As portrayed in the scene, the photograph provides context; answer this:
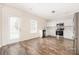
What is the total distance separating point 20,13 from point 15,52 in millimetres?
892

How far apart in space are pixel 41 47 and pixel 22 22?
2.43 ft

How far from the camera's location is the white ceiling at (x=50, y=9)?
7.01 feet

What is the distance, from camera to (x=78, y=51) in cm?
217

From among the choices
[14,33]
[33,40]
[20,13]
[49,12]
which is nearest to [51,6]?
[49,12]

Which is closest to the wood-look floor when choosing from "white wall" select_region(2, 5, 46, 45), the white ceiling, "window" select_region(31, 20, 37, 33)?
"white wall" select_region(2, 5, 46, 45)

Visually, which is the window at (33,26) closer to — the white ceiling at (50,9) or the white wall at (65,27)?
the white ceiling at (50,9)

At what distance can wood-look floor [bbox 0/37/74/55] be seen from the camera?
7.22 feet

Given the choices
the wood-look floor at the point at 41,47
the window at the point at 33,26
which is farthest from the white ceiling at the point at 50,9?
the wood-look floor at the point at 41,47

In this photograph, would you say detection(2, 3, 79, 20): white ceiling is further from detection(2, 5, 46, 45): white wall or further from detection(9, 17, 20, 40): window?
detection(9, 17, 20, 40): window

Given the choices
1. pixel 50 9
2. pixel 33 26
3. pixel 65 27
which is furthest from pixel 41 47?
pixel 50 9

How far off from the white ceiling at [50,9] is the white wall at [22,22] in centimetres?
10

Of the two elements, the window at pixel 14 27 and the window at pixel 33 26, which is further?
the window at pixel 33 26

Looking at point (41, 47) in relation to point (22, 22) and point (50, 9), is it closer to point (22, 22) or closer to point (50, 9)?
point (22, 22)

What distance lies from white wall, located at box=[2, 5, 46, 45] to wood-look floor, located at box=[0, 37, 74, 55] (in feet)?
0.43
